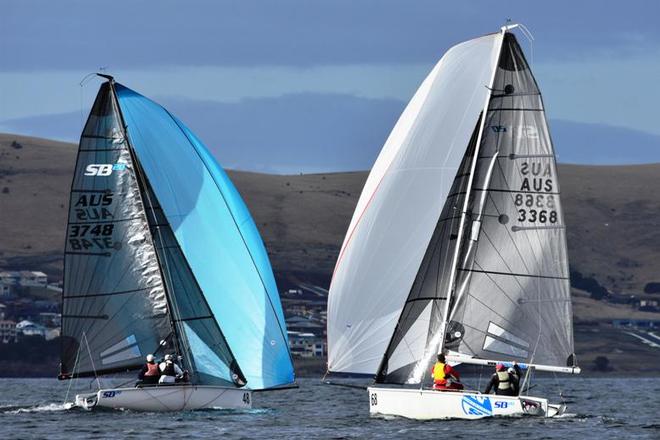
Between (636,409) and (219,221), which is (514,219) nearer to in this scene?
(219,221)

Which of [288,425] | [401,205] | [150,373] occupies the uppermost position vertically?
[401,205]

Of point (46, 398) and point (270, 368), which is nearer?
point (270, 368)

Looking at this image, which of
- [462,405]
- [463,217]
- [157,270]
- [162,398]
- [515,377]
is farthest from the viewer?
[157,270]

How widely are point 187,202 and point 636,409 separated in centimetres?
1737

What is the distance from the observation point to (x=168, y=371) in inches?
1734

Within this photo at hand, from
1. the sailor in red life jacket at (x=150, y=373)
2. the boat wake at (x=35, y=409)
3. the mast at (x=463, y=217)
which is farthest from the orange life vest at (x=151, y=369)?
the mast at (x=463, y=217)

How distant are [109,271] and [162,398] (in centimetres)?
446

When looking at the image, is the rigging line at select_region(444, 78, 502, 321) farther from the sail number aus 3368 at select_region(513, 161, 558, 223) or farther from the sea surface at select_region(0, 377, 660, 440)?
the sea surface at select_region(0, 377, 660, 440)

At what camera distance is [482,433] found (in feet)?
122

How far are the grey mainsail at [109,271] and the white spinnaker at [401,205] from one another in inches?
269

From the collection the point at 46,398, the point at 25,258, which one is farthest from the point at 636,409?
the point at 25,258

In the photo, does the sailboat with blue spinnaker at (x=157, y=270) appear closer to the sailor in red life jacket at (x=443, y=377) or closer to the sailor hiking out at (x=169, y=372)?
the sailor hiking out at (x=169, y=372)

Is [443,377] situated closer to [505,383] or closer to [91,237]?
[505,383]

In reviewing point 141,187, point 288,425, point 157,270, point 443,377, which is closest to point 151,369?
point 157,270
